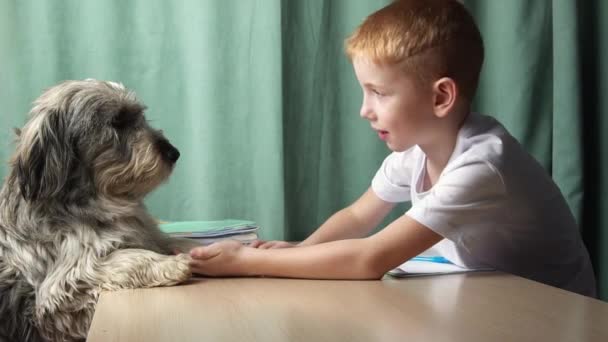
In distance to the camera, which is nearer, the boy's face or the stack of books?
the boy's face

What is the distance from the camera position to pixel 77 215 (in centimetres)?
144

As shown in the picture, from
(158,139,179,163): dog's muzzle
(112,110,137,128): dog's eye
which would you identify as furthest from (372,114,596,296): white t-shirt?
(112,110,137,128): dog's eye

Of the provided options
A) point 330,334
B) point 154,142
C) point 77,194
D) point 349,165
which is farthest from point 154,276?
point 349,165

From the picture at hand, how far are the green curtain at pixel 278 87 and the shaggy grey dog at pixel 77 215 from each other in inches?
28.7

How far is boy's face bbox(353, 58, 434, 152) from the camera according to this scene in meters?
1.52

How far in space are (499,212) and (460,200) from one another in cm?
15

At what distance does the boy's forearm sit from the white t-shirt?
0.45 ft

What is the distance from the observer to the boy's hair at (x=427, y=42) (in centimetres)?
150

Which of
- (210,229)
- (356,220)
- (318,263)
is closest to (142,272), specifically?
(318,263)

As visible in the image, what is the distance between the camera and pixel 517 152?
156 centimetres

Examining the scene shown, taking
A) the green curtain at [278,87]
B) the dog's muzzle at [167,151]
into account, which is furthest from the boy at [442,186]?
the green curtain at [278,87]

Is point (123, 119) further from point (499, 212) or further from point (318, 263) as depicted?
point (499, 212)

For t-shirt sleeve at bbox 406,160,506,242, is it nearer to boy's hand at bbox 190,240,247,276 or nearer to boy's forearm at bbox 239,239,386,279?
boy's forearm at bbox 239,239,386,279

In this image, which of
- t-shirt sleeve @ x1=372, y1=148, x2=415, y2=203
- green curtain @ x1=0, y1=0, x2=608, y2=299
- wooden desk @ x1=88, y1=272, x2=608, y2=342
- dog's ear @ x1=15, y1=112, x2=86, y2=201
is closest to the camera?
wooden desk @ x1=88, y1=272, x2=608, y2=342
